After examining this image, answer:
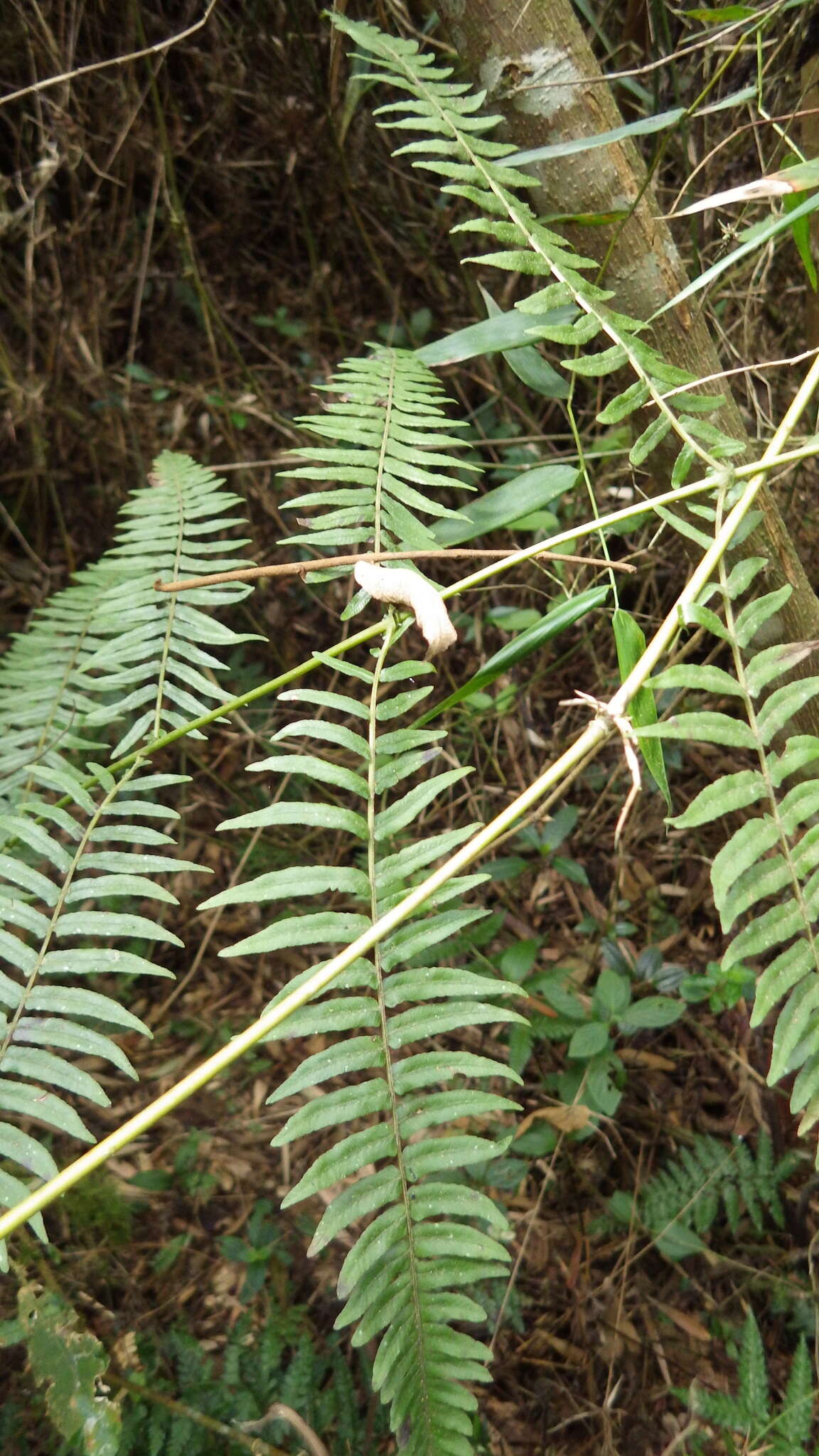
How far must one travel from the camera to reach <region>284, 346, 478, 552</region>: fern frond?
1.00 metres

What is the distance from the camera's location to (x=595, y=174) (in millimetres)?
1081

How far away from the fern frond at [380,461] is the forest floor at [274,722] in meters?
0.13

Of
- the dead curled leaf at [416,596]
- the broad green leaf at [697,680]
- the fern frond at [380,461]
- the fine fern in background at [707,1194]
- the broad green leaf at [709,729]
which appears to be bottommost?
the fine fern in background at [707,1194]

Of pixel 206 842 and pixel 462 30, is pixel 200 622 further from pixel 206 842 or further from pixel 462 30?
pixel 206 842

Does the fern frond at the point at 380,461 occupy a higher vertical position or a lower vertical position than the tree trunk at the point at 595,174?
lower

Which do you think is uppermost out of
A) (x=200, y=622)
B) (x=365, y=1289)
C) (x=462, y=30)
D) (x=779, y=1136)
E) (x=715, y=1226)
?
(x=462, y=30)

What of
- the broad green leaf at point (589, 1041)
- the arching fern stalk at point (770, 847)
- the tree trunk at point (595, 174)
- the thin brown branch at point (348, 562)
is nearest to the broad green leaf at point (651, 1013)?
the broad green leaf at point (589, 1041)

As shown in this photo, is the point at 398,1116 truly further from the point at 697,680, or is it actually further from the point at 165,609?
the point at 165,609

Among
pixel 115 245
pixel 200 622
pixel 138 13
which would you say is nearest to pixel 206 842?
pixel 200 622

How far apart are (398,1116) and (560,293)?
81cm

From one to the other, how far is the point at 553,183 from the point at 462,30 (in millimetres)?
223

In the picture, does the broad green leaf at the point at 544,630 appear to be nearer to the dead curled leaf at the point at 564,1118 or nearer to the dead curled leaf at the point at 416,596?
the dead curled leaf at the point at 416,596

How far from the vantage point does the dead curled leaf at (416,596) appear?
731 mm

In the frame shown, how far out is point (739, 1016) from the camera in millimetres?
1642
